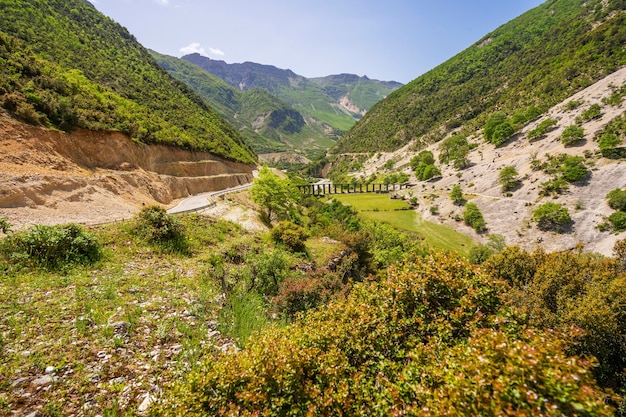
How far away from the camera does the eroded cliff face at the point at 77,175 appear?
20703 mm

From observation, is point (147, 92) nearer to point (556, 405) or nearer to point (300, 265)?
point (300, 265)

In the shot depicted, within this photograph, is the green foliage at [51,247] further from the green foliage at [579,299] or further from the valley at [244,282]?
the green foliage at [579,299]

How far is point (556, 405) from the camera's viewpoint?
388 cm

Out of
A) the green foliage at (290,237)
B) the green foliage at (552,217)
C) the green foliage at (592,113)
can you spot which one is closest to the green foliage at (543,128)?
the green foliage at (592,113)

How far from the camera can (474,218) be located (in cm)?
6191

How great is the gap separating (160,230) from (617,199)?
74.1 metres

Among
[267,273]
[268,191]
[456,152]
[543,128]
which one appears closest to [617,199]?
[543,128]

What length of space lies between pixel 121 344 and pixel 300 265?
43.1 ft

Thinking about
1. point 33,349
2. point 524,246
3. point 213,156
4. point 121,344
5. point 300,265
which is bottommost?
point 524,246

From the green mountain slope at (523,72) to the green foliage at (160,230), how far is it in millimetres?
128375

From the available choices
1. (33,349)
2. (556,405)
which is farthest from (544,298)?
(33,349)

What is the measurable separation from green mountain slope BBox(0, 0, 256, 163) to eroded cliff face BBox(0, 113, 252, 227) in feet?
6.57

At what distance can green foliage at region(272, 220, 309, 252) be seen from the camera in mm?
24078

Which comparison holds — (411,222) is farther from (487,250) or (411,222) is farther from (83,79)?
(83,79)
